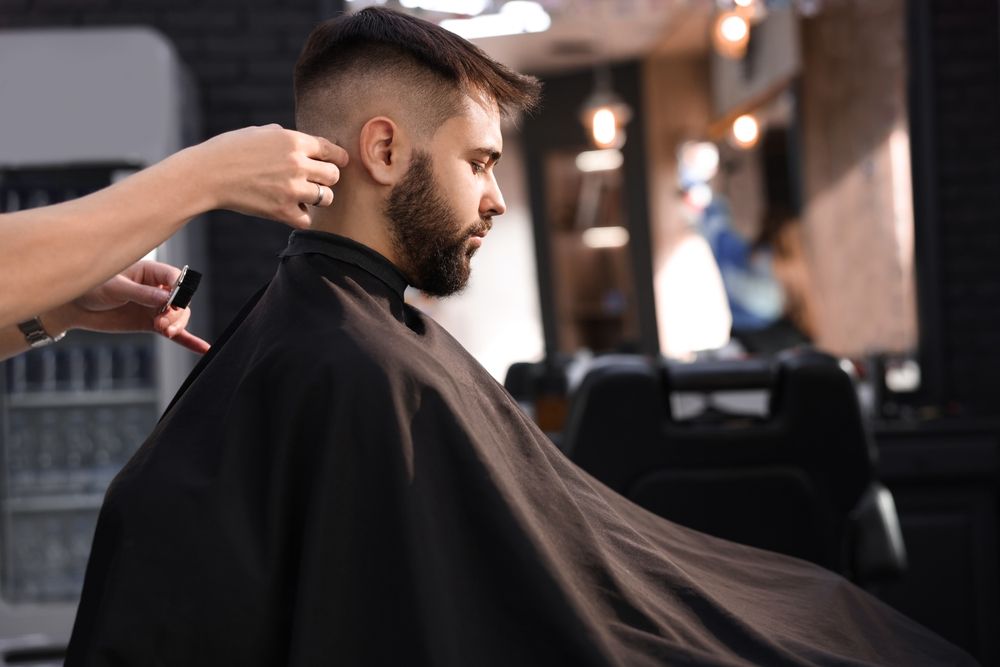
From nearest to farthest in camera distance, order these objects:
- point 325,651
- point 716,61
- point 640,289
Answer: point 325,651 → point 716,61 → point 640,289

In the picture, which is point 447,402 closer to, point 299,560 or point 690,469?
point 299,560

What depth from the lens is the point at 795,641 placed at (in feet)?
4.16

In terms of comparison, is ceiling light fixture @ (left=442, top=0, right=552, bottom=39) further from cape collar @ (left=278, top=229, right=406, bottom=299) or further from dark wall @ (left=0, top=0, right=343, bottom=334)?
cape collar @ (left=278, top=229, right=406, bottom=299)

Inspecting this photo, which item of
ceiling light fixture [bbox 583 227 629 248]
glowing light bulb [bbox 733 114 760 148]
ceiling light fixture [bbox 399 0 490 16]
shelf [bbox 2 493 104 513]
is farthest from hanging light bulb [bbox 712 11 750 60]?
ceiling light fixture [bbox 583 227 629 248]

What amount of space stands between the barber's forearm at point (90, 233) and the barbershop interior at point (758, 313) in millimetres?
443

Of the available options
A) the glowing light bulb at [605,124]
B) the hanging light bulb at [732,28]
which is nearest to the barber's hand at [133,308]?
the hanging light bulb at [732,28]

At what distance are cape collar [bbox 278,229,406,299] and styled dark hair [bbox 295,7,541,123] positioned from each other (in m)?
0.19

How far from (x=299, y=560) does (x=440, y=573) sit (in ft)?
0.47

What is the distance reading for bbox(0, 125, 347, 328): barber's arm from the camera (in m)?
1.12

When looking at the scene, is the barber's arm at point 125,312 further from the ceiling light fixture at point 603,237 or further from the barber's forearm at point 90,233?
the ceiling light fixture at point 603,237

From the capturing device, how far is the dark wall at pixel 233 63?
384 cm

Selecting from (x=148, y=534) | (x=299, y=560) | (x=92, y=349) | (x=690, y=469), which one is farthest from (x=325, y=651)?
(x=92, y=349)

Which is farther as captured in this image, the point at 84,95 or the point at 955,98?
the point at 955,98

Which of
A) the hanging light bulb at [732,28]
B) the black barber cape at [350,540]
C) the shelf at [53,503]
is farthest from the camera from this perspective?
the hanging light bulb at [732,28]
